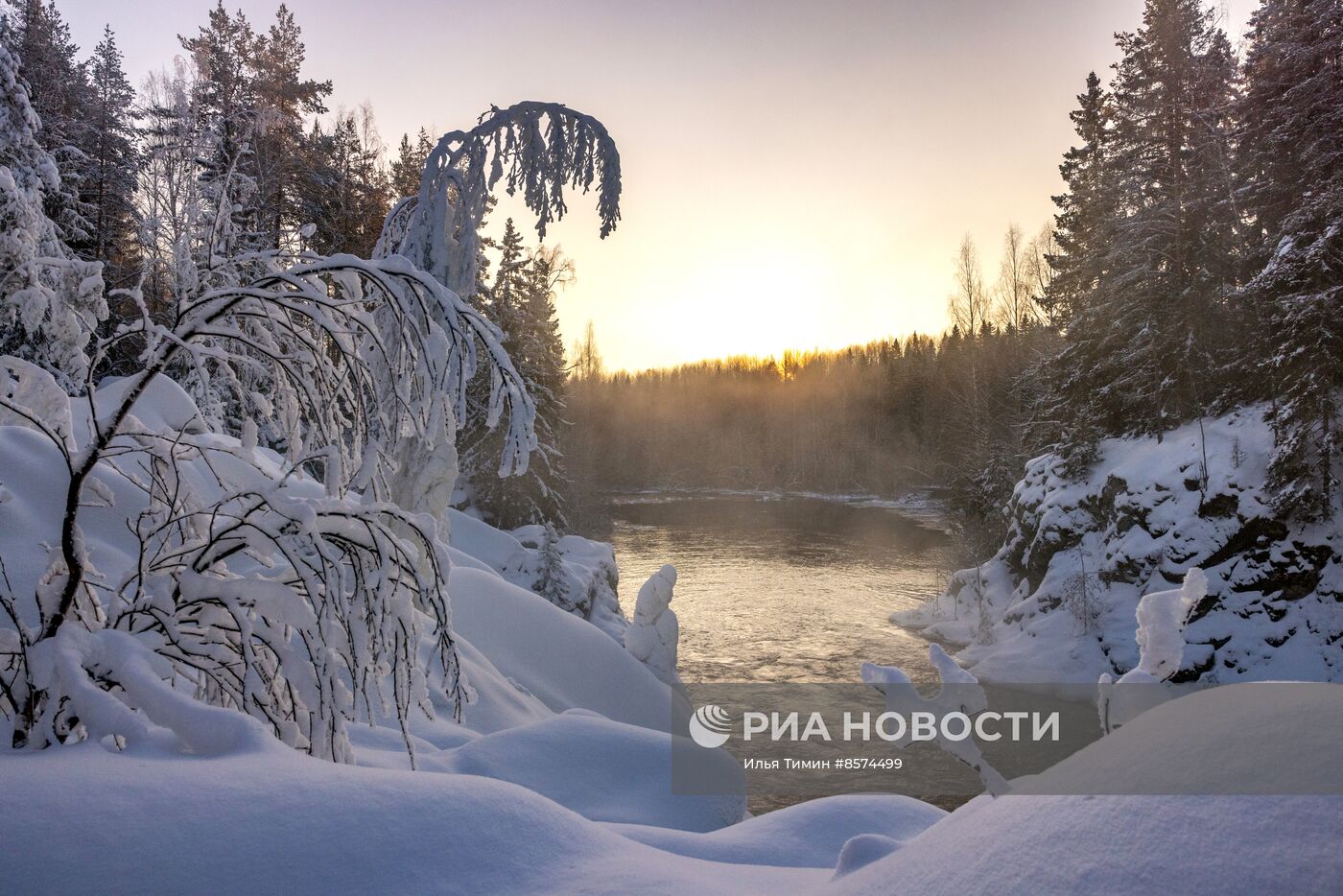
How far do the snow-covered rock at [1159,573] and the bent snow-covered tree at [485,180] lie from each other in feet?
35.9

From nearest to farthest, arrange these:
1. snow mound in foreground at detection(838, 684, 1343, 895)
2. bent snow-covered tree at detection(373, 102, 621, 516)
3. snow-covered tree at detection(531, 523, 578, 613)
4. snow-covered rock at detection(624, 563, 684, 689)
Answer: snow mound in foreground at detection(838, 684, 1343, 895)
bent snow-covered tree at detection(373, 102, 621, 516)
snow-covered rock at detection(624, 563, 684, 689)
snow-covered tree at detection(531, 523, 578, 613)

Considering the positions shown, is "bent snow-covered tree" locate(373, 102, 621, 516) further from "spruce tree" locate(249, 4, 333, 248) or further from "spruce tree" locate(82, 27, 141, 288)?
"spruce tree" locate(82, 27, 141, 288)

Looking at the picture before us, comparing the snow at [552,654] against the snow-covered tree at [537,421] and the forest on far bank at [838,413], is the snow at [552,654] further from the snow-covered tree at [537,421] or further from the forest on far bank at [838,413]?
the forest on far bank at [838,413]

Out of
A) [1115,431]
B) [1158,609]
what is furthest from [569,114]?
[1115,431]

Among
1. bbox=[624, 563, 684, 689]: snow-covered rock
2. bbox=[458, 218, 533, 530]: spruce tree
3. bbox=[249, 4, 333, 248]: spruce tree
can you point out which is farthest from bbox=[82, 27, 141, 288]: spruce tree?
bbox=[624, 563, 684, 689]: snow-covered rock

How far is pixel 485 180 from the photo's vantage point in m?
7.46

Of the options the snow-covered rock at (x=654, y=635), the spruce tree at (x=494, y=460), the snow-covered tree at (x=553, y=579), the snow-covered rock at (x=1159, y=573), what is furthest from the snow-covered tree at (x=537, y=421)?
the snow-covered rock at (x=1159, y=573)

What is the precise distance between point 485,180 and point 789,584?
16.9 meters

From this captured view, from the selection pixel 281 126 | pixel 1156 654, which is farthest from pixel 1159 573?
pixel 281 126

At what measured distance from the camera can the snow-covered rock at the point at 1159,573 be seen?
40.5ft

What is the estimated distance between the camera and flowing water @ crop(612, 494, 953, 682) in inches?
603

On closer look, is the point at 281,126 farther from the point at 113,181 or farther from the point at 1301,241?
the point at 1301,241

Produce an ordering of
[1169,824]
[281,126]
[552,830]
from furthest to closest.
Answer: [281,126] < [552,830] < [1169,824]

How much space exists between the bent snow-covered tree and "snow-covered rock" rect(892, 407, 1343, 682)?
10936mm
